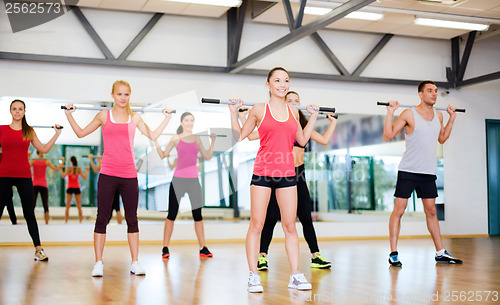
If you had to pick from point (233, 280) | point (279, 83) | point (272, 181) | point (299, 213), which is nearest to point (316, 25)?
point (299, 213)

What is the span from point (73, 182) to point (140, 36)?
8.76 ft

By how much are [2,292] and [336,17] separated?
4.40 metres

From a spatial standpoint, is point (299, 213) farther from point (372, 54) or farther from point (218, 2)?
point (372, 54)

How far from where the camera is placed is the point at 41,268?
16.1 feet

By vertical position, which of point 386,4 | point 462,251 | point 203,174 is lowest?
point 462,251

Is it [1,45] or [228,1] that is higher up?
[228,1]

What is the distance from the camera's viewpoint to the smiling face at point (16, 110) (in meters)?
5.36

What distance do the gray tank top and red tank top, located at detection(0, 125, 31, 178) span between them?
3576mm

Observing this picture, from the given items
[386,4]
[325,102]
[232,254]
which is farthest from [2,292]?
[325,102]

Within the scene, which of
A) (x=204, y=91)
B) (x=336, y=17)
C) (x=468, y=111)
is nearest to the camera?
(x=336, y=17)

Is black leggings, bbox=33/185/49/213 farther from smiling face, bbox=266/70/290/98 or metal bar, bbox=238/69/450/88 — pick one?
smiling face, bbox=266/70/290/98

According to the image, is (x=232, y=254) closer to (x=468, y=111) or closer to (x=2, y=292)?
(x=2, y=292)

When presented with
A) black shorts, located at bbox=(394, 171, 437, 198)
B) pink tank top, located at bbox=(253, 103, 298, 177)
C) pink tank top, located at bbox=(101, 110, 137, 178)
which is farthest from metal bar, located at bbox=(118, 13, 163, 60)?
pink tank top, located at bbox=(253, 103, 298, 177)

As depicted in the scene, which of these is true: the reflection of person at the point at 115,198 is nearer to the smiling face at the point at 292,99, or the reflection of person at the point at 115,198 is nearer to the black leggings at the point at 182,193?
the black leggings at the point at 182,193
